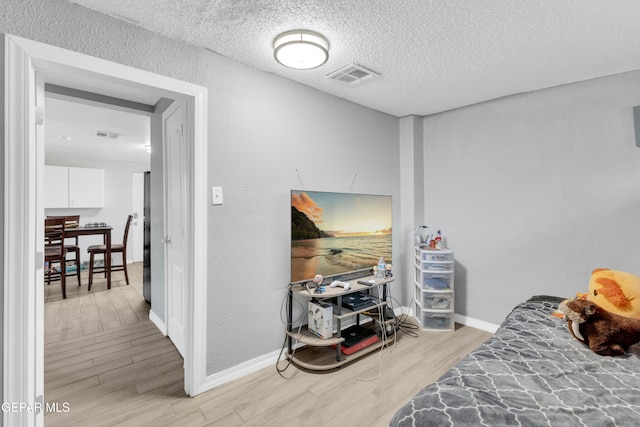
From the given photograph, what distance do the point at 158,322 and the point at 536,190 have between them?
3911 millimetres

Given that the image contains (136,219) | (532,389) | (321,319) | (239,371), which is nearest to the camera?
(532,389)

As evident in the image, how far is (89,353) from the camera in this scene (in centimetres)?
254

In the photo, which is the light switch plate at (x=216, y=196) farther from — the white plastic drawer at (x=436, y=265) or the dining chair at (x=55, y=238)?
the dining chair at (x=55, y=238)

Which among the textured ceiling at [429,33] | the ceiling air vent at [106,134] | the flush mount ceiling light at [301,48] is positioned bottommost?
the flush mount ceiling light at [301,48]

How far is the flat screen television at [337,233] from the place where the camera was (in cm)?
242

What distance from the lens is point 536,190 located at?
2729 millimetres

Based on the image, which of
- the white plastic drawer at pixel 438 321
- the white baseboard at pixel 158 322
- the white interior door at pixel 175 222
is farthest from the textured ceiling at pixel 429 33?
the white baseboard at pixel 158 322

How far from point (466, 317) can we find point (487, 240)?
2.81 ft

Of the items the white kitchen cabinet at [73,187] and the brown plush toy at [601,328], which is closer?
the brown plush toy at [601,328]

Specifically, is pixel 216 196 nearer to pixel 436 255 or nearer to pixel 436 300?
pixel 436 255

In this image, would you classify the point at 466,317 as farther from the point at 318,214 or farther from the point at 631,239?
the point at 318,214

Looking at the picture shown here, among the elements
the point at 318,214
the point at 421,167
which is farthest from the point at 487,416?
the point at 421,167

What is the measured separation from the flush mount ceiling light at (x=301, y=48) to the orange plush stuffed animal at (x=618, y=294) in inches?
85.6

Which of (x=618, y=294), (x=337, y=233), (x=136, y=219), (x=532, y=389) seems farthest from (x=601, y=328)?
(x=136, y=219)
